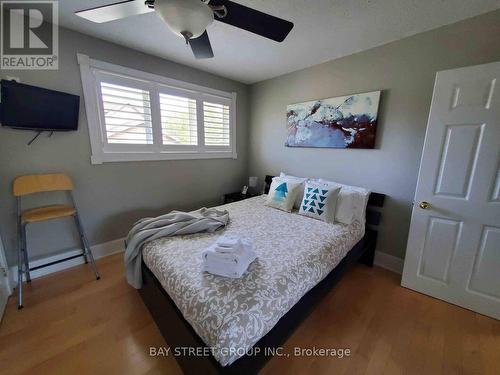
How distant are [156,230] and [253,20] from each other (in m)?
1.64

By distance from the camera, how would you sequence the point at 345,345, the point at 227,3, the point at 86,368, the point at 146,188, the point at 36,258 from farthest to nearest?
the point at 146,188 < the point at 36,258 < the point at 345,345 < the point at 86,368 < the point at 227,3

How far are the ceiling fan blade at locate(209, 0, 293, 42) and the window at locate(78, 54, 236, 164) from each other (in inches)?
64.8

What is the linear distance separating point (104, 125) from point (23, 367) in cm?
206

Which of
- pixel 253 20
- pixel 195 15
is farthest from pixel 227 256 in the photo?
pixel 253 20

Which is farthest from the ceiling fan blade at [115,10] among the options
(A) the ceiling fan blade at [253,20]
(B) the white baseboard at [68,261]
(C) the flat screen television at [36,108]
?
(B) the white baseboard at [68,261]

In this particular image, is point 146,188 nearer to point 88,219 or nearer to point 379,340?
point 88,219

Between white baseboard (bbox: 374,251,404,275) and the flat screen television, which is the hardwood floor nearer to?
Result: white baseboard (bbox: 374,251,404,275)

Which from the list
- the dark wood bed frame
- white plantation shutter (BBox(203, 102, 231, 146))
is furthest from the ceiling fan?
white plantation shutter (BBox(203, 102, 231, 146))

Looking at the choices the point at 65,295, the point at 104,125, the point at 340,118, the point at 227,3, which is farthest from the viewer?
the point at 340,118

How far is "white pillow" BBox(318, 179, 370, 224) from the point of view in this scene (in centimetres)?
206

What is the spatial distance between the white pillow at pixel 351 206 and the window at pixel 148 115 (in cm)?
201

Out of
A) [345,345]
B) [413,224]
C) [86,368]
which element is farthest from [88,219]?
[413,224]

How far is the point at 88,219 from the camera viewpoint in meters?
2.27

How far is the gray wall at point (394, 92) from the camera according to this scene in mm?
1733
